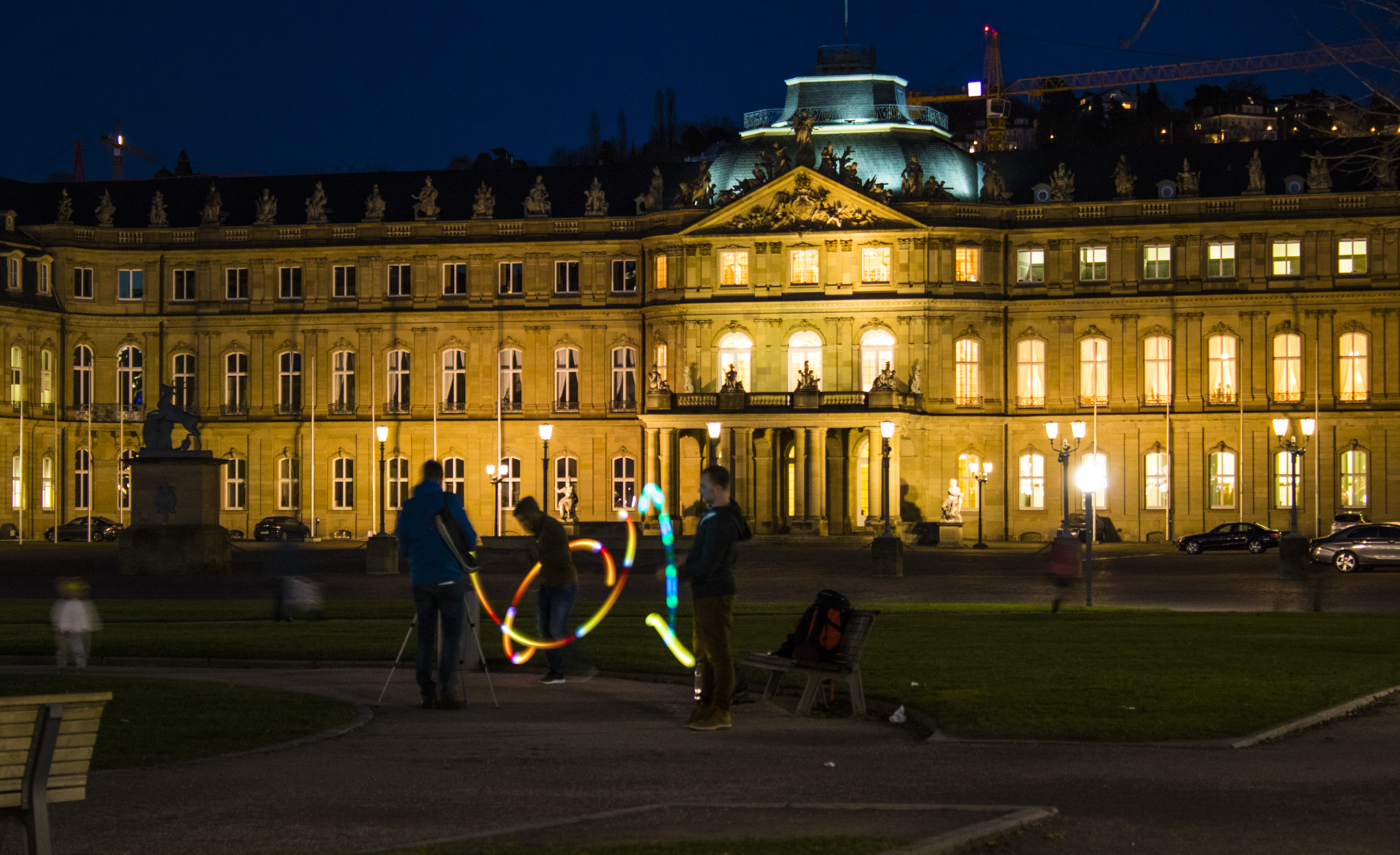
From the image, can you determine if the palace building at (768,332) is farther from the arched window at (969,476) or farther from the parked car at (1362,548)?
the parked car at (1362,548)

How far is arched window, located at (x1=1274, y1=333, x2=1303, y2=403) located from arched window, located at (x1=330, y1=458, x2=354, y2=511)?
40758 mm

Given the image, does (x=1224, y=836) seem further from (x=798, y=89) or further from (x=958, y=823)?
(x=798, y=89)

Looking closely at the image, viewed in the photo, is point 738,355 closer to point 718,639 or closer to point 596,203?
point 596,203

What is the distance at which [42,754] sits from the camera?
9.70 m

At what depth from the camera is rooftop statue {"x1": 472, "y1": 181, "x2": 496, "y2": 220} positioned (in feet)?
Answer: 282

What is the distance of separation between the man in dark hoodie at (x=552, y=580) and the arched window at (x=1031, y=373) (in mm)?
63017

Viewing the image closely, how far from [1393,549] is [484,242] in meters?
45.9

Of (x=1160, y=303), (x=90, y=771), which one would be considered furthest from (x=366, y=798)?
(x=1160, y=303)

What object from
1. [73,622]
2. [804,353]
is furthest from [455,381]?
[73,622]

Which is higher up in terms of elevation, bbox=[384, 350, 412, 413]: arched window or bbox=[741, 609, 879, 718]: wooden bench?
bbox=[384, 350, 412, 413]: arched window

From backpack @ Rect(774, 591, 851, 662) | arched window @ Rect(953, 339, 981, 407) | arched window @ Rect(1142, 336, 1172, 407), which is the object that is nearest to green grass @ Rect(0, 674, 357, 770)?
backpack @ Rect(774, 591, 851, 662)

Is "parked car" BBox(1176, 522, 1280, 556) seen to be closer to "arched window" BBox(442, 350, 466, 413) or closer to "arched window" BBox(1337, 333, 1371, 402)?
"arched window" BBox(1337, 333, 1371, 402)

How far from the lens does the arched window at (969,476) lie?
8088 cm

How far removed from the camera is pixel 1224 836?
1158 cm
